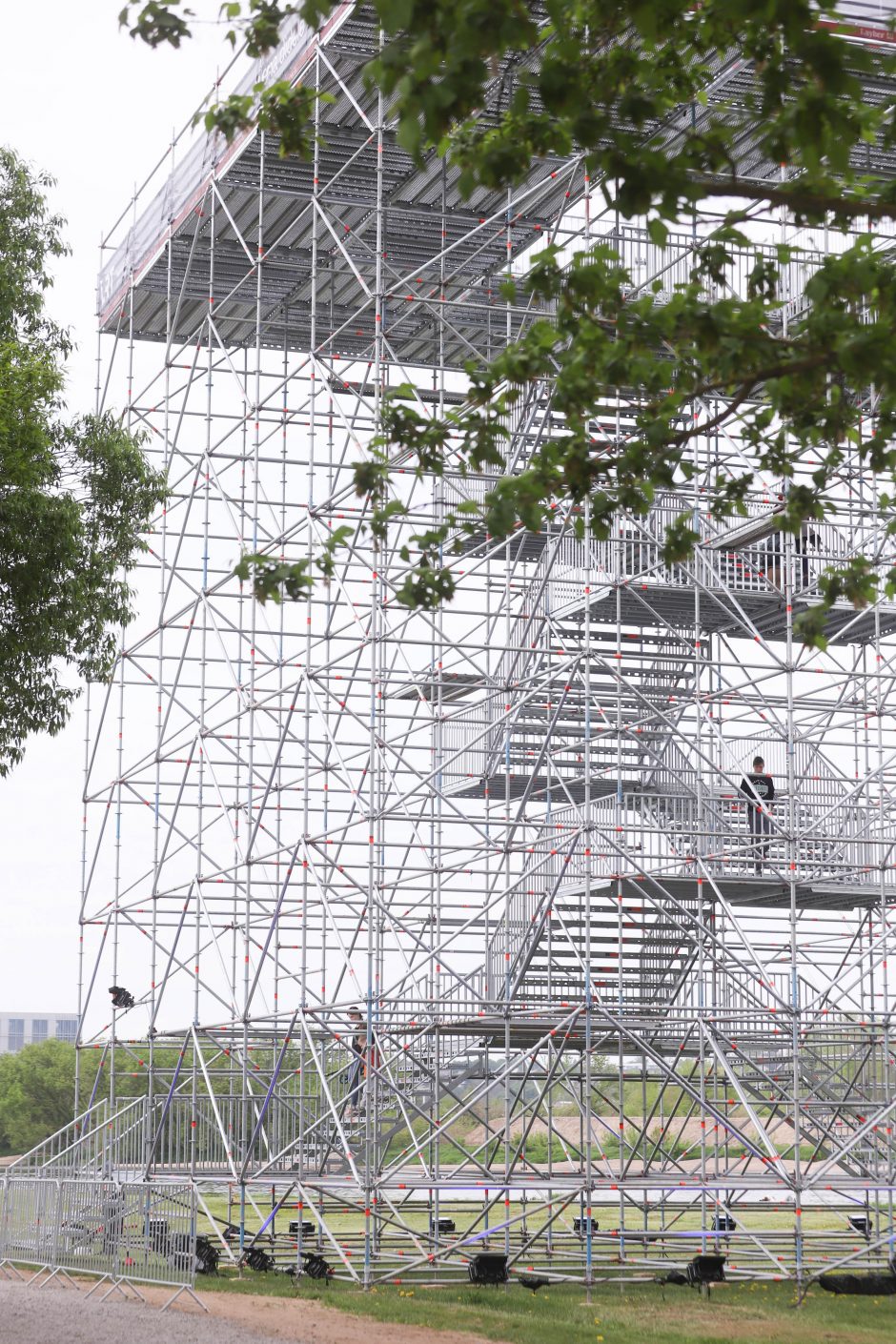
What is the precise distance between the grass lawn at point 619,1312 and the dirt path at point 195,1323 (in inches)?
12.5

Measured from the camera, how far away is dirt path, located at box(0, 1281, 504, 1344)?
15617 millimetres

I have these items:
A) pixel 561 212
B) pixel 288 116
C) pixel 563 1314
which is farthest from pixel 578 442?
pixel 561 212

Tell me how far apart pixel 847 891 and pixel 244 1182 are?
22.7 feet

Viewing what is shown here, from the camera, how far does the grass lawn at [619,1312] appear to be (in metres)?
16.3

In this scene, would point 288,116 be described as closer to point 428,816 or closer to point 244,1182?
point 428,816

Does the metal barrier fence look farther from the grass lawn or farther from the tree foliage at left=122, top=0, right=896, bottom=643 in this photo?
the tree foliage at left=122, top=0, right=896, bottom=643

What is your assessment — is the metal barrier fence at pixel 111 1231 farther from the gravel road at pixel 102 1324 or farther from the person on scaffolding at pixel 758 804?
the person on scaffolding at pixel 758 804

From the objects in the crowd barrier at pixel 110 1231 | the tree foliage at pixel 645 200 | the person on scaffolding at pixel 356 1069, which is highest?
the tree foliage at pixel 645 200

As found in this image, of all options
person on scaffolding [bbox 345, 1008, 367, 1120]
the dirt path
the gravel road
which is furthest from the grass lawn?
person on scaffolding [bbox 345, 1008, 367, 1120]

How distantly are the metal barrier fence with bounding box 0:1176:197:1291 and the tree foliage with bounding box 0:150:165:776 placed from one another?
4184mm

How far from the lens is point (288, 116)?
11.3 m

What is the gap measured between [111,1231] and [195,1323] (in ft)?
12.1

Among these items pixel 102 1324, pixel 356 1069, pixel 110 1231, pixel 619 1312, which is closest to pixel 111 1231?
pixel 110 1231

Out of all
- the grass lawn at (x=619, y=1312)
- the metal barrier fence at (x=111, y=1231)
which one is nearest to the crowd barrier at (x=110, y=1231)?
the metal barrier fence at (x=111, y=1231)
